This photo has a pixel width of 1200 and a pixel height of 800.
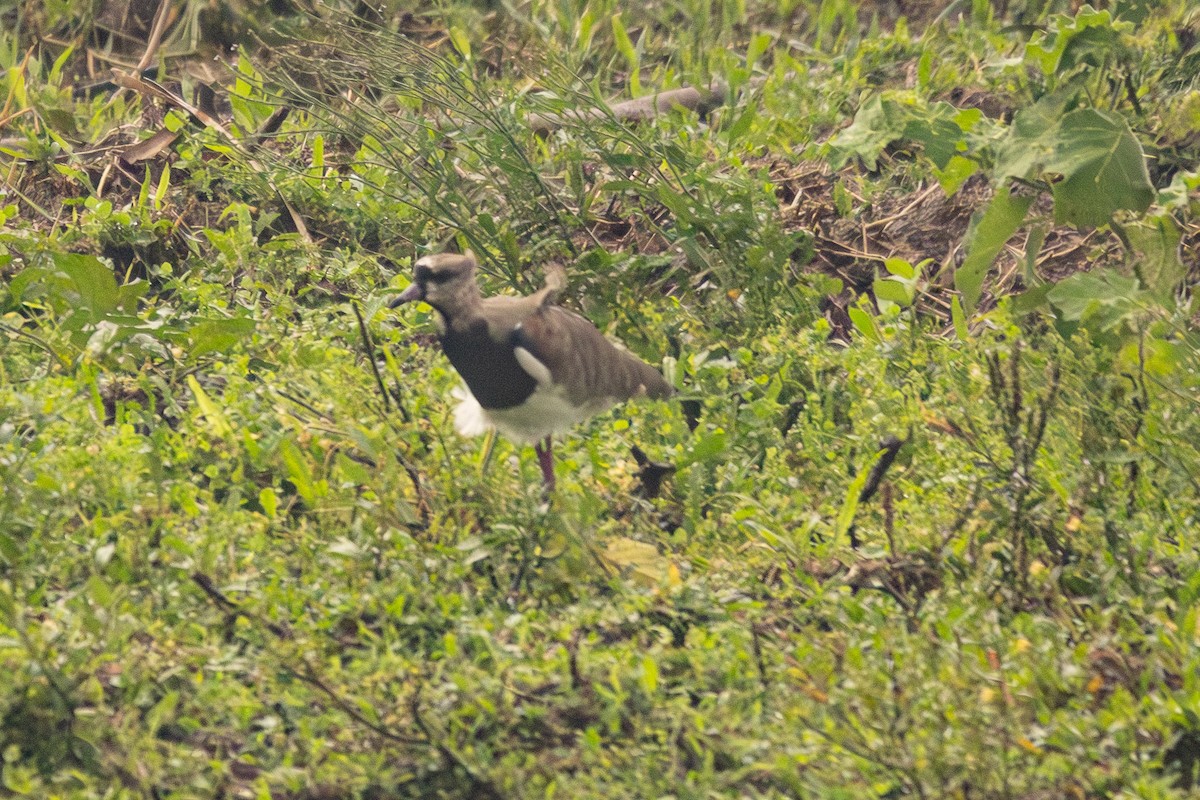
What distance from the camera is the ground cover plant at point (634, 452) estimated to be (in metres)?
3.10

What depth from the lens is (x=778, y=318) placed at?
5.27 m

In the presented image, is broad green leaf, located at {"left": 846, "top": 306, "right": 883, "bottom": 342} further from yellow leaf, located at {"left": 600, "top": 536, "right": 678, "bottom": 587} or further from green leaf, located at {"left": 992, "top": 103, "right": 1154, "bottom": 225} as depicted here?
yellow leaf, located at {"left": 600, "top": 536, "right": 678, "bottom": 587}

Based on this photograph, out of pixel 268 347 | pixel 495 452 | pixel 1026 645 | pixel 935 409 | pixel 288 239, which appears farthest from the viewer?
pixel 288 239

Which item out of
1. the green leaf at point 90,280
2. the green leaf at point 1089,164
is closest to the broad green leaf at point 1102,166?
the green leaf at point 1089,164

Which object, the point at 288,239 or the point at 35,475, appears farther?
the point at 288,239

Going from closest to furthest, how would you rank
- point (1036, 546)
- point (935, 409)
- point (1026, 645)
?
1. point (1026, 645)
2. point (1036, 546)
3. point (935, 409)

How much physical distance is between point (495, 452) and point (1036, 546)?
1581mm

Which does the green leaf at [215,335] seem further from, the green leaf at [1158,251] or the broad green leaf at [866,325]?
the green leaf at [1158,251]

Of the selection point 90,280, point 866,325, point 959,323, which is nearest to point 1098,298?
point 959,323

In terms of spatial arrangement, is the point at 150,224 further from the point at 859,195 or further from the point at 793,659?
the point at 793,659

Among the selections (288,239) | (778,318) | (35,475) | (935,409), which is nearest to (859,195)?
(778,318)

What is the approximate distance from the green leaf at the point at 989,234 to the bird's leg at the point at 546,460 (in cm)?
164

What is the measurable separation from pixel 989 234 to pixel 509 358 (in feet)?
5.79

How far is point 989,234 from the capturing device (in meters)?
4.81
